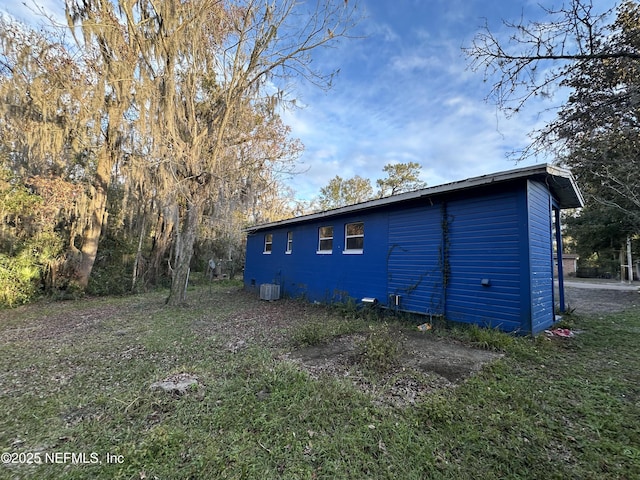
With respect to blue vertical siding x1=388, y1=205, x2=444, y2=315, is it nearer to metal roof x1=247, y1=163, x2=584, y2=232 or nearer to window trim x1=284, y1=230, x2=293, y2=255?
metal roof x1=247, y1=163, x2=584, y2=232

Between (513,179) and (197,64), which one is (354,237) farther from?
(197,64)

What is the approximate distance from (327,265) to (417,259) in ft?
10.1

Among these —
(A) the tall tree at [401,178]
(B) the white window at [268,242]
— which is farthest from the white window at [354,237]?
(A) the tall tree at [401,178]

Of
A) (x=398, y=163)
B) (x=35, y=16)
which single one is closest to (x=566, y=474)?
(x=35, y=16)

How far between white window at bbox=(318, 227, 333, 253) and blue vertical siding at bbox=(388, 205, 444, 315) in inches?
91.5

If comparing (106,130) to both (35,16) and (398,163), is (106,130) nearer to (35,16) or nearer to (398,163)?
(35,16)

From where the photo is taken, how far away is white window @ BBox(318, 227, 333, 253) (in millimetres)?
8781

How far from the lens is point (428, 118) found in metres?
10.3

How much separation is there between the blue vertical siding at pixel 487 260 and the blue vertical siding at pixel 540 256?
22 centimetres

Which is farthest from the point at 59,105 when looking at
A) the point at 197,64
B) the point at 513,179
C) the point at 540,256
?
the point at 540,256

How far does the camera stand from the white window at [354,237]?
7788 mm

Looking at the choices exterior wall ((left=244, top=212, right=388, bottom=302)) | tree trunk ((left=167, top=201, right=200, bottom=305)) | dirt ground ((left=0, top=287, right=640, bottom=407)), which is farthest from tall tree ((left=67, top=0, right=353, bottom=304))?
exterior wall ((left=244, top=212, right=388, bottom=302))

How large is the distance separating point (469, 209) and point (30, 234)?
38.7ft

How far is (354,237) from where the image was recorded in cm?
800
